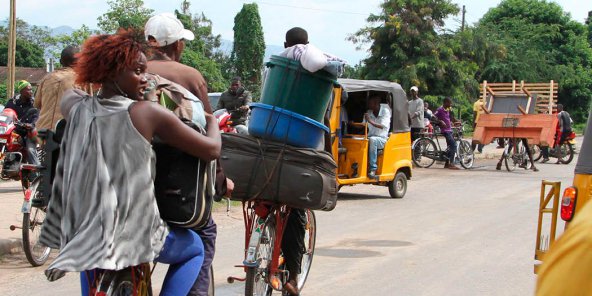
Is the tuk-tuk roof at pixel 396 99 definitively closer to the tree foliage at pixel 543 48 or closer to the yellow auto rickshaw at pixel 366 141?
the yellow auto rickshaw at pixel 366 141

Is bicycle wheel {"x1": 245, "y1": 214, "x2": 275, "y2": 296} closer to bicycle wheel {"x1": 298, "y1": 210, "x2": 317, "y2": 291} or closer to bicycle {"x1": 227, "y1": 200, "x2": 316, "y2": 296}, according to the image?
bicycle {"x1": 227, "y1": 200, "x2": 316, "y2": 296}

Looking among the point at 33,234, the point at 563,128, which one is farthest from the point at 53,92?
the point at 563,128

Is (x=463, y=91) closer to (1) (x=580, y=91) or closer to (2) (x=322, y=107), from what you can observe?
(1) (x=580, y=91)

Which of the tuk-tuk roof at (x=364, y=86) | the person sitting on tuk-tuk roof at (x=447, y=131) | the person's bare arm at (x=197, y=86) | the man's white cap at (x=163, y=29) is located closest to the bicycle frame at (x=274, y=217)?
the person's bare arm at (x=197, y=86)

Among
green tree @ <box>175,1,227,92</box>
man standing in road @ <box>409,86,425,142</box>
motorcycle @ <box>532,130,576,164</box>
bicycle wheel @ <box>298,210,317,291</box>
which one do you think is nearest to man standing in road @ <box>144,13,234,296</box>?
bicycle wheel @ <box>298,210,317,291</box>

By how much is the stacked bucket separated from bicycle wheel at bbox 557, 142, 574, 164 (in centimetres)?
1862

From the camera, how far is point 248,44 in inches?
2172

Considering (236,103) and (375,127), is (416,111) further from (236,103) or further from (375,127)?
(375,127)

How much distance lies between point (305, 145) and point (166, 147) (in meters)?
2.01

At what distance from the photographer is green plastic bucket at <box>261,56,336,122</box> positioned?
5.58 m

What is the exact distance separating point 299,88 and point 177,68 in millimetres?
1251

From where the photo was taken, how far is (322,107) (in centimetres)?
570

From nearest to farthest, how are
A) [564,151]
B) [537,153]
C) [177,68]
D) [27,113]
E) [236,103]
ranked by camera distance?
[177,68] → [27,113] → [236,103] → [564,151] → [537,153]

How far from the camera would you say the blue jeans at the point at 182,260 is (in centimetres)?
384
